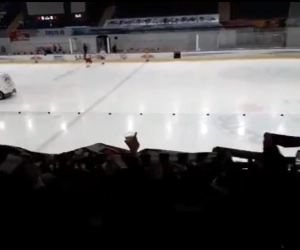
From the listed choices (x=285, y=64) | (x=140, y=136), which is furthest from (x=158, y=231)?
(x=285, y=64)

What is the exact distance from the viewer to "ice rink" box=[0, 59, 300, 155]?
3.47 metres

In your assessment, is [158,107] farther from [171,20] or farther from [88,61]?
[88,61]

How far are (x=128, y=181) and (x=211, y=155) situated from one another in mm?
270

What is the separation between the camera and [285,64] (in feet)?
29.0

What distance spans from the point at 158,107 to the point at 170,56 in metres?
6.39

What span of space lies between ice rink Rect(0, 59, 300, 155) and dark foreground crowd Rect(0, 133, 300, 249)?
0.89 m

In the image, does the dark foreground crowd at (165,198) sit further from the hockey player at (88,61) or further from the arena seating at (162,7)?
the hockey player at (88,61)

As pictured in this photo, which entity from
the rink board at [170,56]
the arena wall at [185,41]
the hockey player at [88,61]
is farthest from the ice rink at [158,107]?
the arena wall at [185,41]

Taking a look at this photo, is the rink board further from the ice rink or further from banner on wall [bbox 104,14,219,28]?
banner on wall [bbox 104,14,219,28]

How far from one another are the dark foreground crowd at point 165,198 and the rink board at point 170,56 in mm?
9836

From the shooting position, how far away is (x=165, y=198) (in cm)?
100

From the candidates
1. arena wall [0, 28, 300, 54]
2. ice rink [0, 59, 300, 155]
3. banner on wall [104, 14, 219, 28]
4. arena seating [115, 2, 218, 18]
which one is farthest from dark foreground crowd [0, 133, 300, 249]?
arena wall [0, 28, 300, 54]

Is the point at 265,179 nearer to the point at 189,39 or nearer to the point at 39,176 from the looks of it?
the point at 39,176

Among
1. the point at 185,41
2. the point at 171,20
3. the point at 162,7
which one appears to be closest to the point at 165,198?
the point at 162,7
